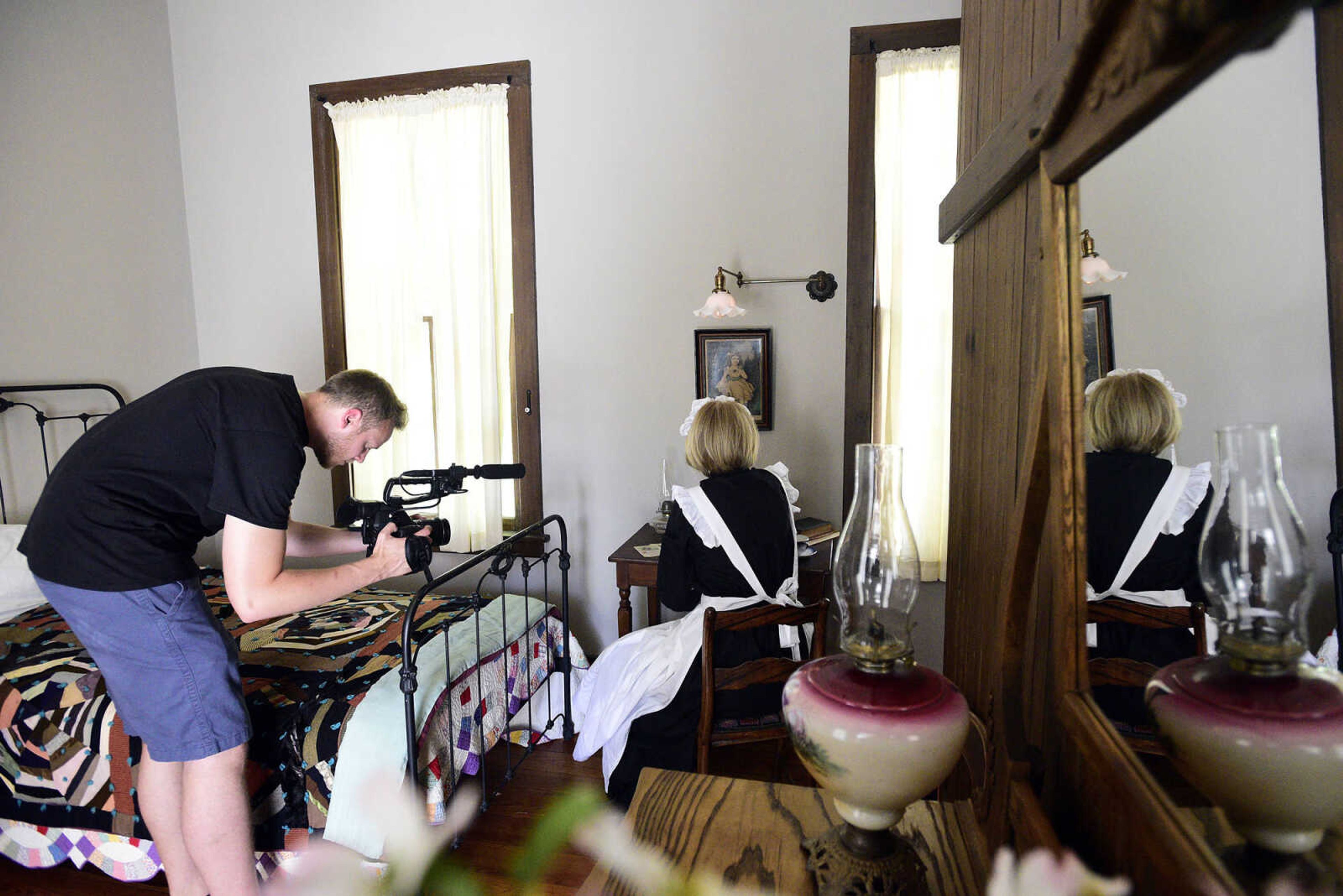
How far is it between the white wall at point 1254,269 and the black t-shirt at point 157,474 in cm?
165

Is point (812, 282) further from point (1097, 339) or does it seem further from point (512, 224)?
point (1097, 339)

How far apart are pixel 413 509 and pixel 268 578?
0.92 m

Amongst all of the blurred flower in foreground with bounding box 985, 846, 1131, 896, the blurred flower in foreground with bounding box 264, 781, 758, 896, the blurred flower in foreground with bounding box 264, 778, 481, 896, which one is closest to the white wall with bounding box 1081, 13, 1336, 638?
the blurred flower in foreground with bounding box 985, 846, 1131, 896

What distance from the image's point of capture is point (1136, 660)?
2.00ft

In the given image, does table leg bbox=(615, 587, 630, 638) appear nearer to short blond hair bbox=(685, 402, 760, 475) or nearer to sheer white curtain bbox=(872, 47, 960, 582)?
short blond hair bbox=(685, 402, 760, 475)

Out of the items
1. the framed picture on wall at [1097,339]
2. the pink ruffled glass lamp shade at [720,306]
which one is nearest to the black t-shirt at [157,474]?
the framed picture on wall at [1097,339]

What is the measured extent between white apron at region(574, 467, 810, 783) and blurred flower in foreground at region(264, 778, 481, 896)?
5.95ft

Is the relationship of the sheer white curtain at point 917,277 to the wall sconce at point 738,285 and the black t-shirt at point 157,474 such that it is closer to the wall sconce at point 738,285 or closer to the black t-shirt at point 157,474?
the wall sconce at point 738,285

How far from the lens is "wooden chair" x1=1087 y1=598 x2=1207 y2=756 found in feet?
1.82

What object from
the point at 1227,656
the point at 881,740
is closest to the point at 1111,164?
the point at 1227,656

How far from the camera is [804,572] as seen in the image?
2.68m

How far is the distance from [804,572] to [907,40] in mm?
2259

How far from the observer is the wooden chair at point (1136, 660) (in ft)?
1.82

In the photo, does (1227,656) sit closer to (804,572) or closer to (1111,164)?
(1111,164)
